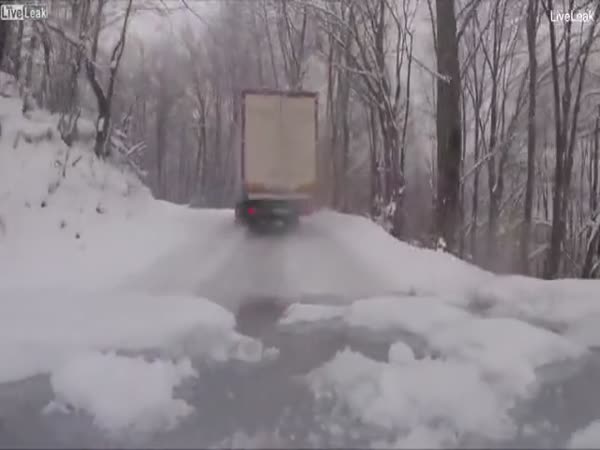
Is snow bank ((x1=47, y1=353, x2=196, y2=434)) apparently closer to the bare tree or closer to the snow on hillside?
the snow on hillside

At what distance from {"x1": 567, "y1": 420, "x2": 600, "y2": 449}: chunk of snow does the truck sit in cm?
1289

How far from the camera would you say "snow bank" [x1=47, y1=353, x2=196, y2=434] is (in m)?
3.92

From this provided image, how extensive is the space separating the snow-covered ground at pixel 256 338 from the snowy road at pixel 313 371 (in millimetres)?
23

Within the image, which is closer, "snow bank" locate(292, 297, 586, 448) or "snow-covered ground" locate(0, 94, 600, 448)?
"snow bank" locate(292, 297, 586, 448)

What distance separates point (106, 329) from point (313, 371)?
2.27 meters

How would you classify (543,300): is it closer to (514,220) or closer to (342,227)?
(342,227)

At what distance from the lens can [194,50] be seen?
39312mm

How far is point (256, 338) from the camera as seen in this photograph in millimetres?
5957

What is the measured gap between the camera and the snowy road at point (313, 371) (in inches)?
150

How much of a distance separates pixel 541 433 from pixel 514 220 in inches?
1052

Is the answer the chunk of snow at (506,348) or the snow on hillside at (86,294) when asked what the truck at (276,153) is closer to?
the snow on hillside at (86,294)

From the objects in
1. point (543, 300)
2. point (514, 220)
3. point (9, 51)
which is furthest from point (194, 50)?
point (543, 300)

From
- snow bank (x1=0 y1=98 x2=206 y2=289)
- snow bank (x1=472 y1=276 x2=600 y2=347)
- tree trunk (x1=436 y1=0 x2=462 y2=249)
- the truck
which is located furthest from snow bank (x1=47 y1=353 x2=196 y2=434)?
the truck

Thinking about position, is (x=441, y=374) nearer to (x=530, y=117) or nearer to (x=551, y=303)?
(x=551, y=303)
